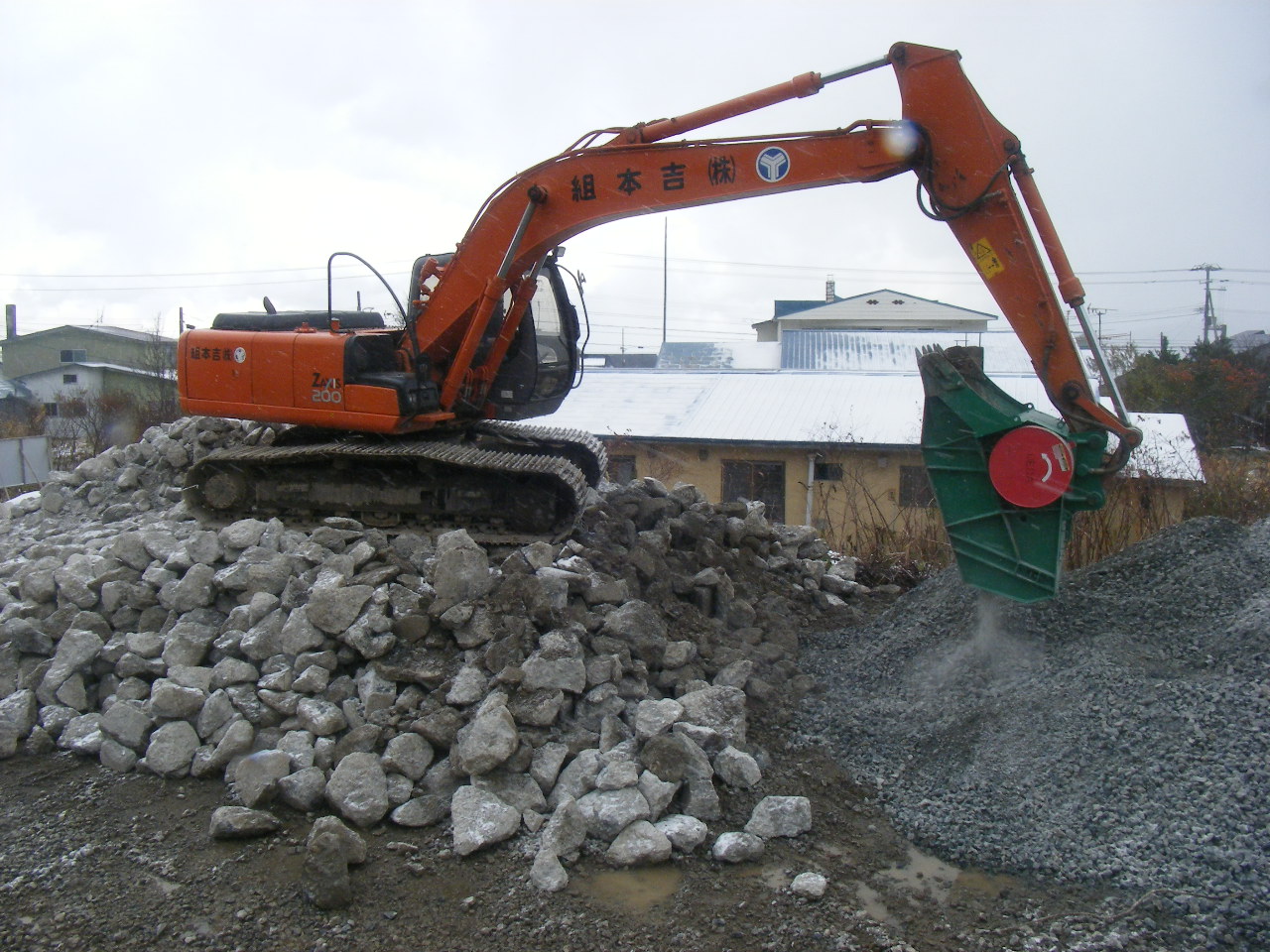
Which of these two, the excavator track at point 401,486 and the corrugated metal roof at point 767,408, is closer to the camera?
the excavator track at point 401,486

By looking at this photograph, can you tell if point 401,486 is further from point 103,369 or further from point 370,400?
point 103,369

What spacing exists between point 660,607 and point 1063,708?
7.35 ft

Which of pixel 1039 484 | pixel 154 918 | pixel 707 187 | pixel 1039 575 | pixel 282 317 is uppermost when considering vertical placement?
pixel 707 187

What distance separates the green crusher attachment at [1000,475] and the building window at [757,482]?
9431 mm

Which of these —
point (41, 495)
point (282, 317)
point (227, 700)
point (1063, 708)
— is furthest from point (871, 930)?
point (41, 495)

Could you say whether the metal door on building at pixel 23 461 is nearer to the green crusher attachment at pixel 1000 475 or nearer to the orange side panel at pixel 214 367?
the orange side panel at pixel 214 367

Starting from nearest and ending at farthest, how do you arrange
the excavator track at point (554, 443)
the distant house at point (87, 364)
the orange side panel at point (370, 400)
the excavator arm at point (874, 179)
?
1. the excavator arm at point (874, 179)
2. the orange side panel at point (370, 400)
3. the excavator track at point (554, 443)
4. the distant house at point (87, 364)

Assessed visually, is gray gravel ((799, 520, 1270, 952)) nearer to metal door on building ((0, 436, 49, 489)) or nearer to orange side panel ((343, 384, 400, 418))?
orange side panel ((343, 384, 400, 418))

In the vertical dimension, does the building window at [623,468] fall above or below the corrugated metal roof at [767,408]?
below

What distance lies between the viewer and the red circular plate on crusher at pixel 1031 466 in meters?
4.82

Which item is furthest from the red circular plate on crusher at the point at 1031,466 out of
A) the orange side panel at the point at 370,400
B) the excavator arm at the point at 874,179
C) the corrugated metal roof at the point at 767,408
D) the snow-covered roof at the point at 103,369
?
the snow-covered roof at the point at 103,369

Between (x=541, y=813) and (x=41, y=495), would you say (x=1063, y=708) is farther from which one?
(x=41, y=495)

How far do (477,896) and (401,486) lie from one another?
3397 millimetres

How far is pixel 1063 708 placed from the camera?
4406 mm
